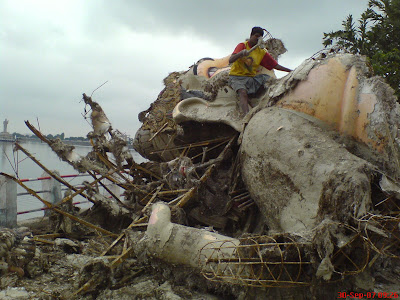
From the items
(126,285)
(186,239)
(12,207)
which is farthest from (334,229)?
(12,207)

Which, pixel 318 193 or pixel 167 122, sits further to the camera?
pixel 167 122

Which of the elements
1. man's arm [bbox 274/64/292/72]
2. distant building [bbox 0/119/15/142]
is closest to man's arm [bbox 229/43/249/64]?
man's arm [bbox 274/64/292/72]

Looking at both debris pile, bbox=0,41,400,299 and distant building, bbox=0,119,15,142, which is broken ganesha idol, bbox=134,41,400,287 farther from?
distant building, bbox=0,119,15,142

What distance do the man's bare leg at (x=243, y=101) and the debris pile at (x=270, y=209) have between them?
→ 150mm

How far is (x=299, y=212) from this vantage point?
3344mm

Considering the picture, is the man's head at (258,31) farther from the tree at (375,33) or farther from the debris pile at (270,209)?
the tree at (375,33)

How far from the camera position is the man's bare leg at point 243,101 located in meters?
4.85

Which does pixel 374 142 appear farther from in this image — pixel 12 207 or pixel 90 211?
pixel 12 207

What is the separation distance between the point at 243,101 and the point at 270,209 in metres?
1.74

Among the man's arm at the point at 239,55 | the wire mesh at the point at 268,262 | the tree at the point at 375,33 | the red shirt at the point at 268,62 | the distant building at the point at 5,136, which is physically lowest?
the wire mesh at the point at 268,262

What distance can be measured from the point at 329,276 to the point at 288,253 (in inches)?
13.1

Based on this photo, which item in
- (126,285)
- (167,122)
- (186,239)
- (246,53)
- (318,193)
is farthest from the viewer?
(167,122)

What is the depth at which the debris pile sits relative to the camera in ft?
9.46

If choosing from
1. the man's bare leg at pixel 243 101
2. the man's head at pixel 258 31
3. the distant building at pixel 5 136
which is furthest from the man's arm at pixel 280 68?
the distant building at pixel 5 136
